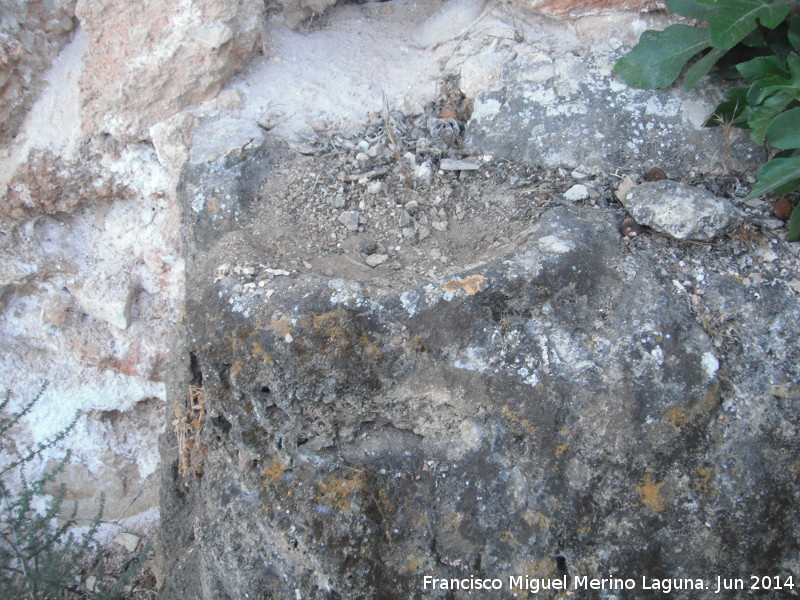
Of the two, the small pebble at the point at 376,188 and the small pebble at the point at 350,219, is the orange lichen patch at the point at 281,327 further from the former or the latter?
the small pebble at the point at 376,188

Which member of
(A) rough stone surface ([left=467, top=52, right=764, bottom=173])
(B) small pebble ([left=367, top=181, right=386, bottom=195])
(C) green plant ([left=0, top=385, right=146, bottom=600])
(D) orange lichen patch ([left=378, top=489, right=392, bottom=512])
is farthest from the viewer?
(C) green plant ([left=0, top=385, right=146, bottom=600])

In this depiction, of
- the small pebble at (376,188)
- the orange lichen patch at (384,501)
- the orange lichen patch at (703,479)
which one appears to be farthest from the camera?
the small pebble at (376,188)

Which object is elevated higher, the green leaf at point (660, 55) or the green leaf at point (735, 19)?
the green leaf at point (735, 19)

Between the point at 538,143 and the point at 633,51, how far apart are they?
413 millimetres

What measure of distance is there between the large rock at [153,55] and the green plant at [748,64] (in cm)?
133

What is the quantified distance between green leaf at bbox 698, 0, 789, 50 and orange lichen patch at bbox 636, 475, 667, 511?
3.97 ft

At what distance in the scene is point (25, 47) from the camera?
215 centimetres

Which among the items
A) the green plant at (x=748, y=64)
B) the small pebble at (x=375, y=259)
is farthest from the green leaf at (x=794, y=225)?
the small pebble at (x=375, y=259)

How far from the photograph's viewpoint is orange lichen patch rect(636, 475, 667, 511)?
1573 millimetres

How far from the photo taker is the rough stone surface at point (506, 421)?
158 centimetres

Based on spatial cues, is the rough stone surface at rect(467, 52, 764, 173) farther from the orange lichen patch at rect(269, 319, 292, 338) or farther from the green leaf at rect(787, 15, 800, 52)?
the orange lichen patch at rect(269, 319, 292, 338)

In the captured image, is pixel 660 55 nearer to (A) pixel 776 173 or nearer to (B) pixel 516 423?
(A) pixel 776 173

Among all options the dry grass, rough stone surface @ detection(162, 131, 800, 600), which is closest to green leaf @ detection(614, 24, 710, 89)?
rough stone surface @ detection(162, 131, 800, 600)

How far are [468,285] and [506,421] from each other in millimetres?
374
